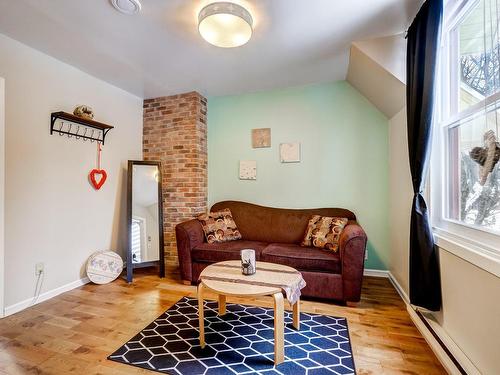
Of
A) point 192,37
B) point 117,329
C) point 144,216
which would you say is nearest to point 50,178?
point 144,216

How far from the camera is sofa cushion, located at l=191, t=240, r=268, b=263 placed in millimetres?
2685

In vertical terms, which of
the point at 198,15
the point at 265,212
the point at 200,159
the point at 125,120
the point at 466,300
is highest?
the point at 198,15

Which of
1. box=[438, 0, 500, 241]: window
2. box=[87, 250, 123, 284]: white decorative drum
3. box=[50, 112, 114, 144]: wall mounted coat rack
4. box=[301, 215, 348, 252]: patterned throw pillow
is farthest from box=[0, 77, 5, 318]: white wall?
box=[438, 0, 500, 241]: window

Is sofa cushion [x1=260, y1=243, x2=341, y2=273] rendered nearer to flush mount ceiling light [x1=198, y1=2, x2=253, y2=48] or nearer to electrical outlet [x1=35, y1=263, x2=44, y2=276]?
flush mount ceiling light [x1=198, y1=2, x2=253, y2=48]

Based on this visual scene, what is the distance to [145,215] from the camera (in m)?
3.29

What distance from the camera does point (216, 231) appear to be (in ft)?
9.92

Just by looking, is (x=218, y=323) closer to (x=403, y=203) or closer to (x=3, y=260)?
(x=3, y=260)

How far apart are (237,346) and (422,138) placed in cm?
200

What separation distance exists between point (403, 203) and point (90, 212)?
349 centimetres

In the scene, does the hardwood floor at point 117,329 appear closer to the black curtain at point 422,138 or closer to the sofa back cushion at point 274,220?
the black curtain at point 422,138

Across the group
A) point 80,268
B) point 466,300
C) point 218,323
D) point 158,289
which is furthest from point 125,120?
point 466,300

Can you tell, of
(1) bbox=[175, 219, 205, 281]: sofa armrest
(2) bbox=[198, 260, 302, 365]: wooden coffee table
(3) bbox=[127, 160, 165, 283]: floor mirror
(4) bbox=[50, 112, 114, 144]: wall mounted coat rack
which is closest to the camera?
(2) bbox=[198, 260, 302, 365]: wooden coffee table

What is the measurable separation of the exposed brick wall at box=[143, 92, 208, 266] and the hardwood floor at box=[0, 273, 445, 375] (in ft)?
3.44

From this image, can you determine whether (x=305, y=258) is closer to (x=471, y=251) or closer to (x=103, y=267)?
(x=471, y=251)
